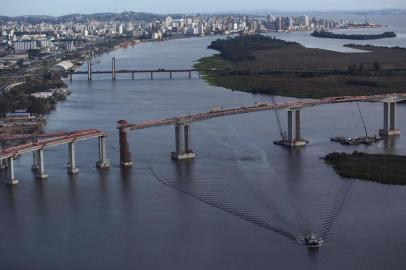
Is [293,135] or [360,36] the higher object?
[360,36]

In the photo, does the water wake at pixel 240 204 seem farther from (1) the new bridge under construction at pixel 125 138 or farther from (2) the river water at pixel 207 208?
(1) the new bridge under construction at pixel 125 138

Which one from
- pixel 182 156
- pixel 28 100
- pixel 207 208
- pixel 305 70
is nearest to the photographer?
pixel 207 208

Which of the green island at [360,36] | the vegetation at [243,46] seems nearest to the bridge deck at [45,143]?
the vegetation at [243,46]

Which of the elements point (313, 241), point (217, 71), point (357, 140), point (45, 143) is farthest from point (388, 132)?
point (217, 71)

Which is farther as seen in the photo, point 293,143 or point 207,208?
point 293,143

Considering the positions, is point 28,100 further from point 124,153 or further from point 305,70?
point 305,70

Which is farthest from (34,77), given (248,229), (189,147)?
(248,229)

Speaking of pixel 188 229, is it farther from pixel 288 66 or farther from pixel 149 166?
pixel 288 66
